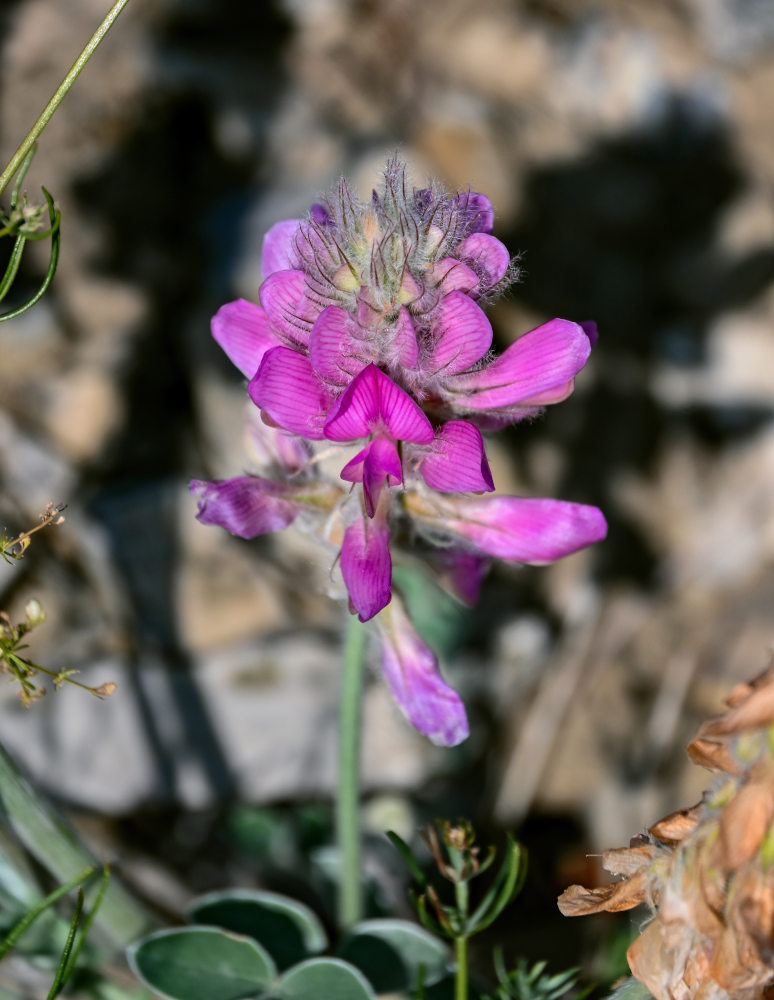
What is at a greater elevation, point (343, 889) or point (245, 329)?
point (245, 329)

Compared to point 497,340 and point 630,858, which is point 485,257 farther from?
point 497,340

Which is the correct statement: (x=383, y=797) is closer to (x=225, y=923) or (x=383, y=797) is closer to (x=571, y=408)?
(x=225, y=923)

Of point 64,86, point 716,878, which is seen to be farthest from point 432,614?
point 64,86

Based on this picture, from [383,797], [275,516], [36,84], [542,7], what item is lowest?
[383,797]

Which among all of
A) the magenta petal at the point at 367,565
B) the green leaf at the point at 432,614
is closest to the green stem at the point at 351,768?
the magenta petal at the point at 367,565

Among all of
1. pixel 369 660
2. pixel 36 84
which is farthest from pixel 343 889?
pixel 36 84

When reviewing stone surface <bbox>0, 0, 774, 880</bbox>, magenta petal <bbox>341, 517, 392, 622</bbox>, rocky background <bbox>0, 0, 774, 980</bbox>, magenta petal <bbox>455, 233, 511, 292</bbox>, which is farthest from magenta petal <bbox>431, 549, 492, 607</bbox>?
stone surface <bbox>0, 0, 774, 880</bbox>

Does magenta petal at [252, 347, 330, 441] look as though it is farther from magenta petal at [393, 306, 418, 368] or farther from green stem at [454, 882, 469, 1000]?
green stem at [454, 882, 469, 1000]
